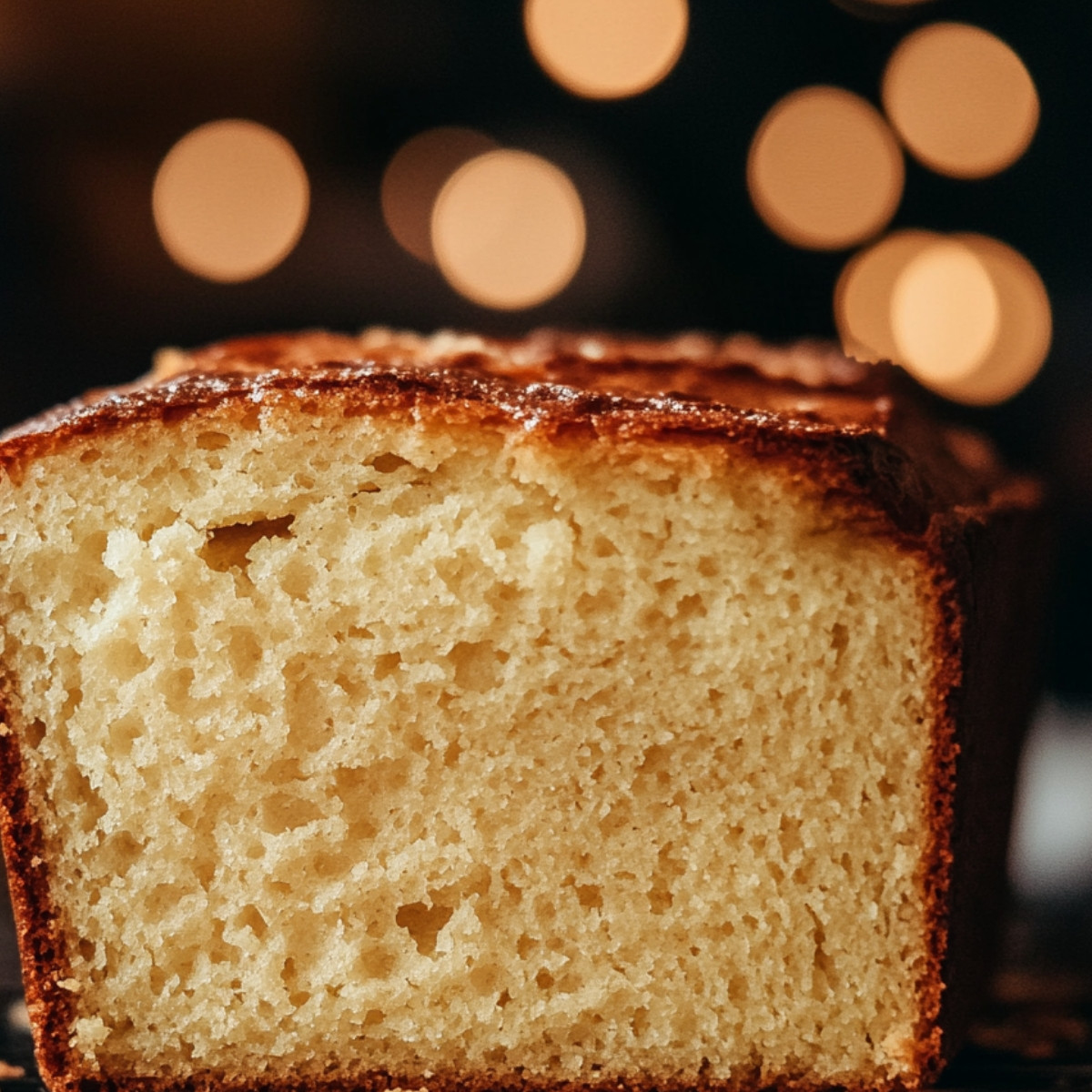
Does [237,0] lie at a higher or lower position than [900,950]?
higher

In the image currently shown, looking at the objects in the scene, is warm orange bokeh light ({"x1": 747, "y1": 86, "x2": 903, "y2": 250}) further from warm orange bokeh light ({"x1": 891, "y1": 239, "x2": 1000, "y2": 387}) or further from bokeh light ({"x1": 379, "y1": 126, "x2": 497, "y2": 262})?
bokeh light ({"x1": 379, "y1": 126, "x2": 497, "y2": 262})

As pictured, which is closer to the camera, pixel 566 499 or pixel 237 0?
pixel 566 499

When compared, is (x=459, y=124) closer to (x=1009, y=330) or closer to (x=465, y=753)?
(x=1009, y=330)

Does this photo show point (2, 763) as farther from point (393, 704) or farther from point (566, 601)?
point (566, 601)

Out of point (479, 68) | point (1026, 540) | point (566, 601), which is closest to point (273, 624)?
point (566, 601)

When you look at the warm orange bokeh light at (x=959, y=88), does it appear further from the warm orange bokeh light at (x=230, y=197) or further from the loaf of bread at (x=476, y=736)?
the loaf of bread at (x=476, y=736)
